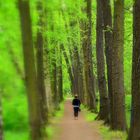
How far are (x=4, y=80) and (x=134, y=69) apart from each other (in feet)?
57.7

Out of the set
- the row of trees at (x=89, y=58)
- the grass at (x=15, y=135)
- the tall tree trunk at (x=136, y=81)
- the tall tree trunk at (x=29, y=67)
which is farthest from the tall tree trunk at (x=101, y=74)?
the tall tree trunk at (x=29, y=67)

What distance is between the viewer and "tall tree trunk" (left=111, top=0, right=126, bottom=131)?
2144 centimetres

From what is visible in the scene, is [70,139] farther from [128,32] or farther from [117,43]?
[128,32]

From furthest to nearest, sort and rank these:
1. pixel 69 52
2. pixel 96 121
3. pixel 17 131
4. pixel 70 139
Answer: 1. pixel 69 52
2. pixel 96 121
3. pixel 17 131
4. pixel 70 139

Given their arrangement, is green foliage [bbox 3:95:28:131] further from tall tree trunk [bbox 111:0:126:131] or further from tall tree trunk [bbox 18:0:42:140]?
tall tree trunk [bbox 18:0:42:140]

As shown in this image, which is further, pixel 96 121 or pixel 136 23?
pixel 96 121

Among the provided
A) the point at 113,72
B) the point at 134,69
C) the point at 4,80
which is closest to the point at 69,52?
the point at 4,80

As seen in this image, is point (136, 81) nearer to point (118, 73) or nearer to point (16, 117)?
point (118, 73)

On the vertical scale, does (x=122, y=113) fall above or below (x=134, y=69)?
below

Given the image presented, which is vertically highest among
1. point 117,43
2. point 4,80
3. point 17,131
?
point 117,43

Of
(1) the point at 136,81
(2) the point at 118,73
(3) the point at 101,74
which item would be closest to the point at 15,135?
(2) the point at 118,73

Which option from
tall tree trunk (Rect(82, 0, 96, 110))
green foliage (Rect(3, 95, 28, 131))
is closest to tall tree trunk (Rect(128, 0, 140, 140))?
green foliage (Rect(3, 95, 28, 131))

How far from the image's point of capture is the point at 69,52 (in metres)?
61.2

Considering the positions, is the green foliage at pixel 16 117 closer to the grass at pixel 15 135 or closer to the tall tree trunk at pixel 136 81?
the grass at pixel 15 135
